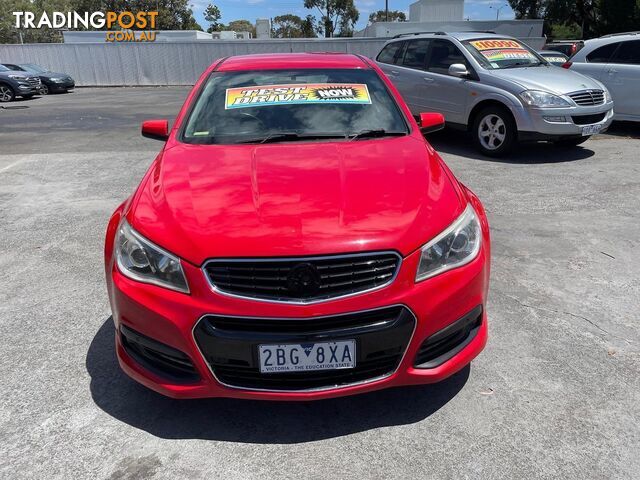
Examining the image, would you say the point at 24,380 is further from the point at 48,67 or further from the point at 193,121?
the point at 48,67

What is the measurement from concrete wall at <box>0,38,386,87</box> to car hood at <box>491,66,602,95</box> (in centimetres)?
1911

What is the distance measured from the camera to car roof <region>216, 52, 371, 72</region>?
3.98 meters

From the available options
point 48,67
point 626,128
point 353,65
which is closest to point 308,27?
point 48,67

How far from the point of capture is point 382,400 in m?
2.64

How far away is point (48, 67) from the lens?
27781 mm

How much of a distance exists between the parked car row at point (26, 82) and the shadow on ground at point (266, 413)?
1975 cm

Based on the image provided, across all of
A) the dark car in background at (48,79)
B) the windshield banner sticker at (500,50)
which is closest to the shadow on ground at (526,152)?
the windshield banner sticker at (500,50)

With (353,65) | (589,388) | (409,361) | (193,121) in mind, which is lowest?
(589,388)

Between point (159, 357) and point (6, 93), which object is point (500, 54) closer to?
point (159, 357)

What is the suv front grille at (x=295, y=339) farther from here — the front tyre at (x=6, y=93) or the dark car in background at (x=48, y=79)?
the dark car in background at (x=48, y=79)

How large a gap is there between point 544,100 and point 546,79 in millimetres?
511

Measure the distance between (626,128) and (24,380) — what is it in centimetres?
1107

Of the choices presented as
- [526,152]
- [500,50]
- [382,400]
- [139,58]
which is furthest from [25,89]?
[382,400]

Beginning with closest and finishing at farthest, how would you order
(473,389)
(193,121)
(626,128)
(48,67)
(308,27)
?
(473,389) → (193,121) → (626,128) → (48,67) → (308,27)
